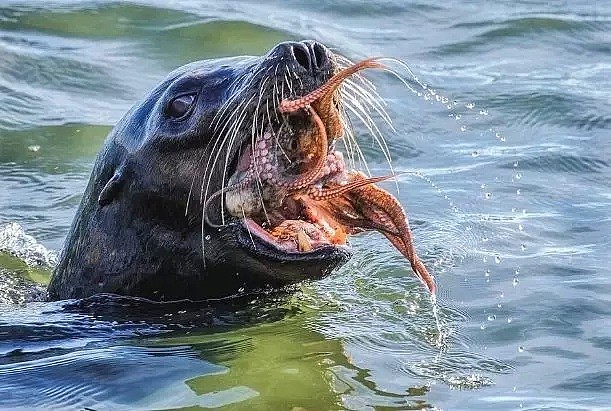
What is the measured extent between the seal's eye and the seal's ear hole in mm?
343

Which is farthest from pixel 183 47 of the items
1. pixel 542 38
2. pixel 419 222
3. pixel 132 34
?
pixel 419 222

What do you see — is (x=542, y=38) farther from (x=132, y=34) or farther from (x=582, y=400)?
(x=582, y=400)

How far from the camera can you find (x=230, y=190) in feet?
17.5

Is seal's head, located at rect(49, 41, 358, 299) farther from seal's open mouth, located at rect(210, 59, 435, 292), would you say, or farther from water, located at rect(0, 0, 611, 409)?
water, located at rect(0, 0, 611, 409)

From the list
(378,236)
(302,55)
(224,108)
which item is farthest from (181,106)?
(378,236)

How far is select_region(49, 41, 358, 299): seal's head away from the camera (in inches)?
205

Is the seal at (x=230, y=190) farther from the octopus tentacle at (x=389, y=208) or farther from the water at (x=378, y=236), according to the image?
the water at (x=378, y=236)

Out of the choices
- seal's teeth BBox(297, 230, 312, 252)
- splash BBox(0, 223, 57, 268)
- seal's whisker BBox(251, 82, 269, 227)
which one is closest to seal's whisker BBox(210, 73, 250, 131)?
seal's whisker BBox(251, 82, 269, 227)

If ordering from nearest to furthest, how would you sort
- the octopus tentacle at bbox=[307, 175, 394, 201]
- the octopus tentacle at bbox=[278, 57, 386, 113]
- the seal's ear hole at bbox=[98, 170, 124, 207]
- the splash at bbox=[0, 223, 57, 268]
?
the octopus tentacle at bbox=[278, 57, 386, 113], the octopus tentacle at bbox=[307, 175, 394, 201], the seal's ear hole at bbox=[98, 170, 124, 207], the splash at bbox=[0, 223, 57, 268]

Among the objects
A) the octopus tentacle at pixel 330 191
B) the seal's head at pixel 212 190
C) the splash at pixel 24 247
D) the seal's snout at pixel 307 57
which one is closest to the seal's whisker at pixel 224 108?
the seal's head at pixel 212 190

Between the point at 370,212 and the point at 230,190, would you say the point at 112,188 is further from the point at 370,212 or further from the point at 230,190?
the point at 370,212

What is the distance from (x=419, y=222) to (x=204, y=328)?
2.33 meters

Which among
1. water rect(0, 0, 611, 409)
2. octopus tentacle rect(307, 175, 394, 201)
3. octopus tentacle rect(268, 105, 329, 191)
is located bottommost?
water rect(0, 0, 611, 409)

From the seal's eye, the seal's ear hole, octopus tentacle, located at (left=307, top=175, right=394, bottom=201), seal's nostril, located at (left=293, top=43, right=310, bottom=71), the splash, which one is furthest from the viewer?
the splash
